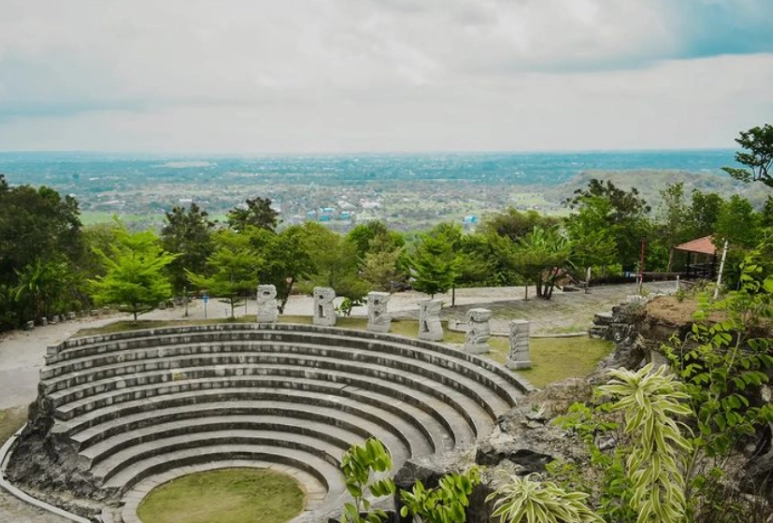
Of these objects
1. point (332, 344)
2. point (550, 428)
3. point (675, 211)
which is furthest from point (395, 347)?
point (675, 211)

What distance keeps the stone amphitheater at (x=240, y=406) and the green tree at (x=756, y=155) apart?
477 inches

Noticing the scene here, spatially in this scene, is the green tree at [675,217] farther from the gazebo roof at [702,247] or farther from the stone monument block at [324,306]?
the stone monument block at [324,306]

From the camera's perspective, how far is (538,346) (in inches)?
806

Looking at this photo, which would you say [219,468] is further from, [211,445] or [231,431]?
[231,431]

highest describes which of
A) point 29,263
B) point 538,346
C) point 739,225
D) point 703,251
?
point 739,225

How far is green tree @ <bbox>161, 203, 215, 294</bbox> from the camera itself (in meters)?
29.7

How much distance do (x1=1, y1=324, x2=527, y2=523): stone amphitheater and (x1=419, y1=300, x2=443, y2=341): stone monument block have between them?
1.69ft

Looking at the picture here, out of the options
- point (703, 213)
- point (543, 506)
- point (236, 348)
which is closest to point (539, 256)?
point (236, 348)

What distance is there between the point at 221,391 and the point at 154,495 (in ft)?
13.8

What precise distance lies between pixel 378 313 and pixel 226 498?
821 cm

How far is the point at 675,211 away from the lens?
118 feet

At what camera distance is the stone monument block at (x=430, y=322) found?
21000 millimetres

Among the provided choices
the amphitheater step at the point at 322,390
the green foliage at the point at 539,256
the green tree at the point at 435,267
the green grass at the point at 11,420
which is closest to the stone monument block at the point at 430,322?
the amphitheater step at the point at 322,390

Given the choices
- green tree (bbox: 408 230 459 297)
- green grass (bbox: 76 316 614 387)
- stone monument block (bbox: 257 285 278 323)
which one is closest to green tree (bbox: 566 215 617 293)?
green grass (bbox: 76 316 614 387)
